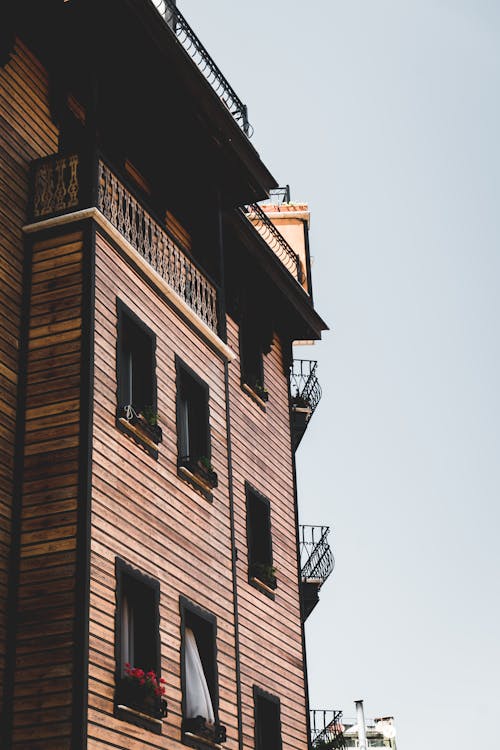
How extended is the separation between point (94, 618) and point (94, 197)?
5745mm

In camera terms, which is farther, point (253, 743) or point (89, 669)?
point (253, 743)

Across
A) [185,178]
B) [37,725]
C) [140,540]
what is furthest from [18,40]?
[37,725]

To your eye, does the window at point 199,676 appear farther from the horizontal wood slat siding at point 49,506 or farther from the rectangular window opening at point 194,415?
the horizontal wood slat siding at point 49,506

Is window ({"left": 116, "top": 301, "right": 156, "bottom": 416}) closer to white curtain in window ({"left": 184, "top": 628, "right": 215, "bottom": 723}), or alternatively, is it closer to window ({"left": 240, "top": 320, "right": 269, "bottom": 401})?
white curtain in window ({"left": 184, "top": 628, "right": 215, "bottom": 723})

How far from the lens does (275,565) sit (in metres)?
22.1

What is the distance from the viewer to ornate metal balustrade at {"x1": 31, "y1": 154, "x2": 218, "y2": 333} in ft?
54.2

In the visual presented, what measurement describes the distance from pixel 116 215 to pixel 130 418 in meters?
3.16

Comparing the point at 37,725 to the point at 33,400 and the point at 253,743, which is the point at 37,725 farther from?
the point at 253,743

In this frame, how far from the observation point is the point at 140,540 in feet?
51.0

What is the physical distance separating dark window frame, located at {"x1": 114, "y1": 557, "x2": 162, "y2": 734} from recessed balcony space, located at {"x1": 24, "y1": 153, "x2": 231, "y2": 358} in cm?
457

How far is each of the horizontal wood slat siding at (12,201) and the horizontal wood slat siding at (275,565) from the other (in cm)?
617

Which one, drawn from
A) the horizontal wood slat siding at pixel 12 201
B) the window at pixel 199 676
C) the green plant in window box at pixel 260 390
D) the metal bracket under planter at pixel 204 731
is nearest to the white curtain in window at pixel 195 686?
the window at pixel 199 676

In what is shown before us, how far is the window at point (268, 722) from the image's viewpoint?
20.0 meters

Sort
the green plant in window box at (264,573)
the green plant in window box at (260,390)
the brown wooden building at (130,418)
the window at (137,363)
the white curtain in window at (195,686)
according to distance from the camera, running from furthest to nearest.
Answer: the green plant in window box at (260,390)
the green plant in window box at (264,573)
the window at (137,363)
the white curtain in window at (195,686)
the brown wooden building at (130,418)
